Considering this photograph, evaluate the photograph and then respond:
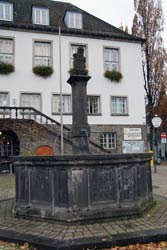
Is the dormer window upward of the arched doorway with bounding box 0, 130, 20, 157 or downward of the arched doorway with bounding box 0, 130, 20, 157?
upward

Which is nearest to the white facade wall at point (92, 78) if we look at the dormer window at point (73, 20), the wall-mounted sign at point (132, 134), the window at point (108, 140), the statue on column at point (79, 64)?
the wall-mounted sign at point (132, 134)

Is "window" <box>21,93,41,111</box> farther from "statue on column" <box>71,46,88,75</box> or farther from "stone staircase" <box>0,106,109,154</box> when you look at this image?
"statue on column" <box>71,46,88,75</box>

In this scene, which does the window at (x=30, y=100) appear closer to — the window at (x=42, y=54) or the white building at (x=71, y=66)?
the white building at (x=71, y=66)

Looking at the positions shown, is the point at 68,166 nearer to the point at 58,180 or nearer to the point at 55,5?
the point at 58,180

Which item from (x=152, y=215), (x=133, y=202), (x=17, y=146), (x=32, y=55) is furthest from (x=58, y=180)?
(x=32, y=55)

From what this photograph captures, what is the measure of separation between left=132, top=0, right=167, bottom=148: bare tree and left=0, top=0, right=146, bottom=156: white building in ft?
21.8

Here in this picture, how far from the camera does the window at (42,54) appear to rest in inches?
914

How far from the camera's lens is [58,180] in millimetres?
6332

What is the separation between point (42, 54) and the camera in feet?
76.6

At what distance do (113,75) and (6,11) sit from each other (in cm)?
957

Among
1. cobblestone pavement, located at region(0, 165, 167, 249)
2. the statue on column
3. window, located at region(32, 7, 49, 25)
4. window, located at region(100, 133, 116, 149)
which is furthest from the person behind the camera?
window, located at region(100, 133, 116, 149)

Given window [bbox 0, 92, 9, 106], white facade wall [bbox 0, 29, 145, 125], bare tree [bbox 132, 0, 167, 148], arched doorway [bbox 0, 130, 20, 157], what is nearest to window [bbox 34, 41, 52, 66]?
white facade wall [bbox 0, 29, 145, 125]

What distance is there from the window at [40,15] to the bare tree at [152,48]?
11.8 metres

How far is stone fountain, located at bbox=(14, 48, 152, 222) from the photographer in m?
6.18
